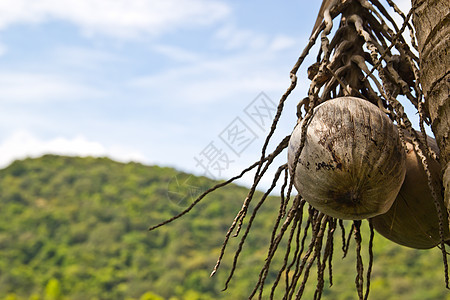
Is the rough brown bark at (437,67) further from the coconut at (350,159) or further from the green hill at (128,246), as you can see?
the green hill at (128,246)

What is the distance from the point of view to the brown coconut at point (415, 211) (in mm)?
1324

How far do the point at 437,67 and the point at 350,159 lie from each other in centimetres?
24

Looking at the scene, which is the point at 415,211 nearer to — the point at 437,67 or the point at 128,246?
the point at 437,67

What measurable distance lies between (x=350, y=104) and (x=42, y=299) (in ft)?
93.9

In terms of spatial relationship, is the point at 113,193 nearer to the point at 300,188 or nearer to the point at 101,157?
the point at 101,157

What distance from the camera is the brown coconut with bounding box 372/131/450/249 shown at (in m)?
1.32

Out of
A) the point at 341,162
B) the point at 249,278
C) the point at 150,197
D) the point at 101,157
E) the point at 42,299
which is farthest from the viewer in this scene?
the point at 101,157

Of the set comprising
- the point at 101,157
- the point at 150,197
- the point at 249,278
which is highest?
the point at 101,157

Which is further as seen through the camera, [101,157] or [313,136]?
[101,157]

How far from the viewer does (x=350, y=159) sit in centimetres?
120

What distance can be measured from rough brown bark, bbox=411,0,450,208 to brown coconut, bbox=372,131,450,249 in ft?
0.52

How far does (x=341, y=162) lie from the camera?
121cm

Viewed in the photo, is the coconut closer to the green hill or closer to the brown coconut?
the brown coconut

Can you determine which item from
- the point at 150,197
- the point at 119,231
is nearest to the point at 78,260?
the point at 119,231
